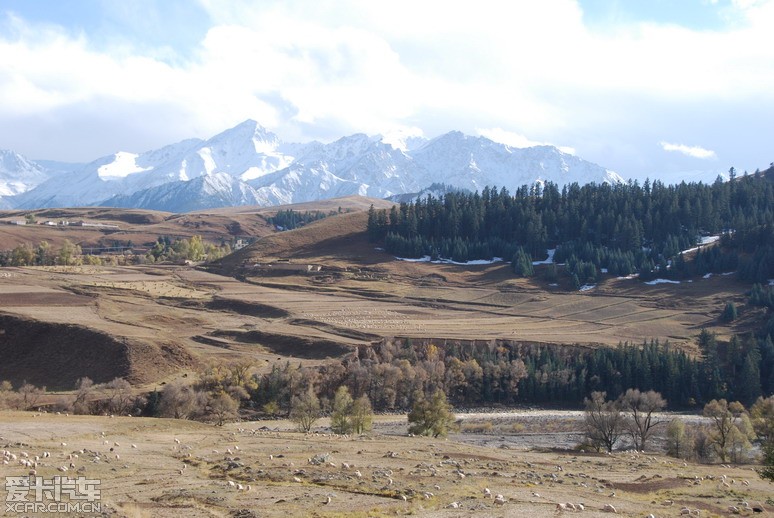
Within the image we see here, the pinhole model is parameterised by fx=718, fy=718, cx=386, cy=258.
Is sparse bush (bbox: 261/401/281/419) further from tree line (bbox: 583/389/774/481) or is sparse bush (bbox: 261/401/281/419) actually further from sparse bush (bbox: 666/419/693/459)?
sparse bush (bbox: 666/419/693/459)

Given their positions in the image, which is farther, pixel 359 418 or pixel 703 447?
pixel 703 447

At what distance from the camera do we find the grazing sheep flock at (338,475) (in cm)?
2953

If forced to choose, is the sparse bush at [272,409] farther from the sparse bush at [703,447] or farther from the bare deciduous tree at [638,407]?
the sparse bush at [703,447]

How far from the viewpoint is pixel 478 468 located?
136 feet

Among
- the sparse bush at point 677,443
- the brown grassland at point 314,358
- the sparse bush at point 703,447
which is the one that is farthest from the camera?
the sparse bush at point 703,447

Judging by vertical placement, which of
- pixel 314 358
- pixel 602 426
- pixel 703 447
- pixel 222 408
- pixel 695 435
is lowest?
pixel 703 447

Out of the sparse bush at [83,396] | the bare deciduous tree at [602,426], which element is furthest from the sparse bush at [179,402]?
the bare deciduous tree at [602,426]

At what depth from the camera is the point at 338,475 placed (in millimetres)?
35156

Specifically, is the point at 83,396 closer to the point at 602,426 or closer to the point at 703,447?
the point at 602,426

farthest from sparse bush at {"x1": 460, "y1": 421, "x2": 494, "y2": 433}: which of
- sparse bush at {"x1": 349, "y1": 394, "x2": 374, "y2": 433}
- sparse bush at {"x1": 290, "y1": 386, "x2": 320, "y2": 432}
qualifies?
sparse bush at {"x1": 290, "y1": 386, "x2": 320, "y2": 432}

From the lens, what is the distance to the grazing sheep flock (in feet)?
96.9

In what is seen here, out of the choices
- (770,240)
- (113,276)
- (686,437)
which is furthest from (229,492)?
(770,240)

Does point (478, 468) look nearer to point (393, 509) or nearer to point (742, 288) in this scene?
point (393, 509)

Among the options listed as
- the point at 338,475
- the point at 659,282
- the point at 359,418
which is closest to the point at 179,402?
the point at 359,418
